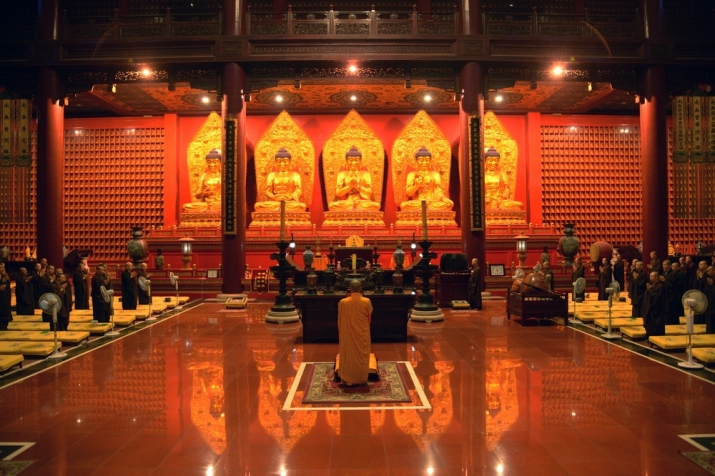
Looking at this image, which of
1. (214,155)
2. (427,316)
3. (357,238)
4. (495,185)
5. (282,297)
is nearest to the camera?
(427,316)

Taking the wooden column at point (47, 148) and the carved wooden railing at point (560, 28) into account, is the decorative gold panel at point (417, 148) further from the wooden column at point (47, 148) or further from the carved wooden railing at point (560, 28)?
the wooden column at point (47, 148)

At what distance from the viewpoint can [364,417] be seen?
4.32 meters

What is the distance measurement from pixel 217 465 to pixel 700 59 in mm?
13851

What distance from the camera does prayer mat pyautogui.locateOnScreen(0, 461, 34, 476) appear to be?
131 inches

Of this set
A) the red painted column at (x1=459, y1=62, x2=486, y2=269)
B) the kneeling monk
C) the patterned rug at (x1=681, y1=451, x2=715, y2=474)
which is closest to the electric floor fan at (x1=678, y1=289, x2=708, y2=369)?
the patterned rug at (x1=681, y1=451, x2=715, y2=474)

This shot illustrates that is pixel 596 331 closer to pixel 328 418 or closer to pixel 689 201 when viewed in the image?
pixel 328 418

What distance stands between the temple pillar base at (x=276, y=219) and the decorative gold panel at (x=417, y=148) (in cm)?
304

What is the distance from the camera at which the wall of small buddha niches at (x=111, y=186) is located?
55.1 ft

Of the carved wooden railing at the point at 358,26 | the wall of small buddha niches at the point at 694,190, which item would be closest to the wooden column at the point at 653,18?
the wall of small buddha niches at the point at 694,190

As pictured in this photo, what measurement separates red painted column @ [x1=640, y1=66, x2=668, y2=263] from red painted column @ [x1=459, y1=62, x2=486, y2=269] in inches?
157

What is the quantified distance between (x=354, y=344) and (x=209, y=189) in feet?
40.1

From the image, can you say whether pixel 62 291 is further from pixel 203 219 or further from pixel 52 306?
pixel 203 219

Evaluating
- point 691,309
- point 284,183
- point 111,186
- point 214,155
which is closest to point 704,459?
point 691,309

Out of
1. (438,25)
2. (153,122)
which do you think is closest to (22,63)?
(153,122)
